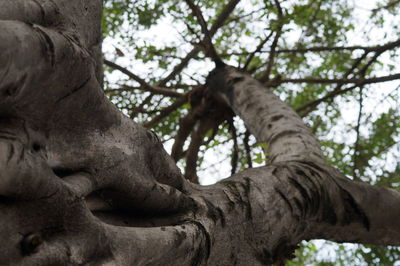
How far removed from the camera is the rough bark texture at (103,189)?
1268 mm

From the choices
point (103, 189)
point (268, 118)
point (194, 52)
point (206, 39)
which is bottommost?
point (103, 189)

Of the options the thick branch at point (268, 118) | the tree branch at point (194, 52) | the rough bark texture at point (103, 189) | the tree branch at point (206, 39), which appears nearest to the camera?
the rough bark texture at point (103, 189)

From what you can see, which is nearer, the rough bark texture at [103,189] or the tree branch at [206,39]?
the rough bark texture at [103,189]

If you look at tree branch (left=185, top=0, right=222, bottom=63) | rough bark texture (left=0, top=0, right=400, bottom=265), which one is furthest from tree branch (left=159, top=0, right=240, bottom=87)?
rough bark texture (left=0, top=0, right=400, bottom=265)

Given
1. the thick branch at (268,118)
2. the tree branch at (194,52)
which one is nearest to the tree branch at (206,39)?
the thick branch at (268,118)

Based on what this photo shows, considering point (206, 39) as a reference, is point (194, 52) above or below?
above

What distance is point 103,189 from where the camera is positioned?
174cm

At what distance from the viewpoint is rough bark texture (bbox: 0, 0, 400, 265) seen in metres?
1.27

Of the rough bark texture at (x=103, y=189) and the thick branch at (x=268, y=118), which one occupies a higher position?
the thick branch at (x=268, y=118)

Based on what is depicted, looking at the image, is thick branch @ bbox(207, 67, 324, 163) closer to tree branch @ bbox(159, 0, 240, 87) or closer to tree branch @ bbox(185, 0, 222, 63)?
tree branch @ bbox(185, 0, 222, 63)

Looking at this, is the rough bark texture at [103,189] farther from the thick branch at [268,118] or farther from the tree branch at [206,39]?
the tree branch at [206,39]

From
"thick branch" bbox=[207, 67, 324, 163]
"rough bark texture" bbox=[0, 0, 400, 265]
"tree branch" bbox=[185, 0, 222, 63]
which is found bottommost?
"rough bark texture" bbox=[0, 0, 400, 265]

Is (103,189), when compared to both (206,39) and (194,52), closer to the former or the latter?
(206,39)

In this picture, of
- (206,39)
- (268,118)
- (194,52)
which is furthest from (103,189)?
(194,52)
